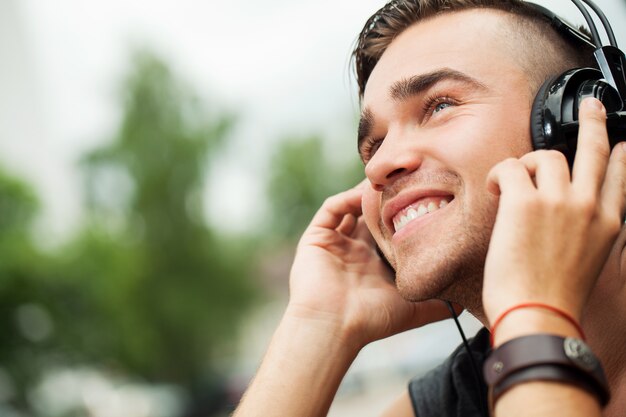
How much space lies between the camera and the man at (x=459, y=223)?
1.04 m

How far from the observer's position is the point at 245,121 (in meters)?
21.7

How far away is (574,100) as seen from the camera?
54.1 inches

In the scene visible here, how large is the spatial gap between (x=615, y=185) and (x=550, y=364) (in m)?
0.39

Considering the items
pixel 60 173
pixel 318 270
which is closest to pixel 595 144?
pixel 318 270

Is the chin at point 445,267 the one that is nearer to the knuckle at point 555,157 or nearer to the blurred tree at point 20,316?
the knuckle at point 555,157

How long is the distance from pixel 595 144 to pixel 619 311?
1.38ft

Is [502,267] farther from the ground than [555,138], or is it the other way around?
[555,138]

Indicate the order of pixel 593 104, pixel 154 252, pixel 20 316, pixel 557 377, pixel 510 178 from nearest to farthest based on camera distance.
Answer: pixel 557 377 → pixel 510 178 → pixel 593 104 → pixel 20 316 → pixel 154 252

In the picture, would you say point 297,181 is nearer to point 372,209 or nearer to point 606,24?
point 372,209

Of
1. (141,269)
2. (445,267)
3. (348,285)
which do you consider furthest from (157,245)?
(445,267)

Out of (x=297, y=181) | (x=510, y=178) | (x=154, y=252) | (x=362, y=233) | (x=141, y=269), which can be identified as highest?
(x=510, y=178)

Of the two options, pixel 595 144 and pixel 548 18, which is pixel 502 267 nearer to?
pixel 595 144

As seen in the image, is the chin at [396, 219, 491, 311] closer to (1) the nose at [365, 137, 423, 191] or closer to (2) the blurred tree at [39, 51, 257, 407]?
(1) the nose at [365, 137, 423, 191]

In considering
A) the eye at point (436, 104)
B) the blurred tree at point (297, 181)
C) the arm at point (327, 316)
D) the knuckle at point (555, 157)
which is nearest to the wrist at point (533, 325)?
the knuckle at point (555, 157)
